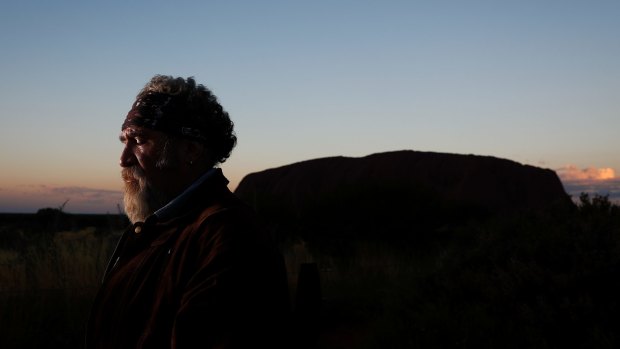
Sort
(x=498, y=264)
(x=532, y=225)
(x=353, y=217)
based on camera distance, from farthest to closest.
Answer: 1. (x=353, y=217)
2. (x=532, y=225)
3. (x=498, y=264)

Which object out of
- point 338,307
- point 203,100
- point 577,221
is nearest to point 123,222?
point 338,307

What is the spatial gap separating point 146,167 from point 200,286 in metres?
0.52

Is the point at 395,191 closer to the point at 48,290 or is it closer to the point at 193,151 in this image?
the point at 48,290

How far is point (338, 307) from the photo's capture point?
32.3 ft

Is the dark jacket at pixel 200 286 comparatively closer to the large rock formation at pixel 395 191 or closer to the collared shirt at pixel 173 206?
the collared shirt at pixel 173 206

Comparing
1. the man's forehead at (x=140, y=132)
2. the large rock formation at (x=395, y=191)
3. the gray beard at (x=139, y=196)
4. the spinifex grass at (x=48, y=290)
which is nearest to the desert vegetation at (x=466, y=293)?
the spinifex grass at (x=48, y=290)

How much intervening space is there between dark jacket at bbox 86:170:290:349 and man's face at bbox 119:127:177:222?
0.11 metres

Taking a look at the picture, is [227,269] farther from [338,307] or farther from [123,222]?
[123,222]

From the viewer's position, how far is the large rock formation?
17016 mm

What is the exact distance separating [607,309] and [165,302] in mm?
5310

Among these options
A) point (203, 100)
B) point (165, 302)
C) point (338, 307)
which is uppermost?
point (203, 100)

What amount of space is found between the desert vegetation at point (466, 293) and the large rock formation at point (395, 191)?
6116 millimetres

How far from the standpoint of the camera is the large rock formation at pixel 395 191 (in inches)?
670

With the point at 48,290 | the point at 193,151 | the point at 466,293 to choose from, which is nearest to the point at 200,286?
the point at 193,151
